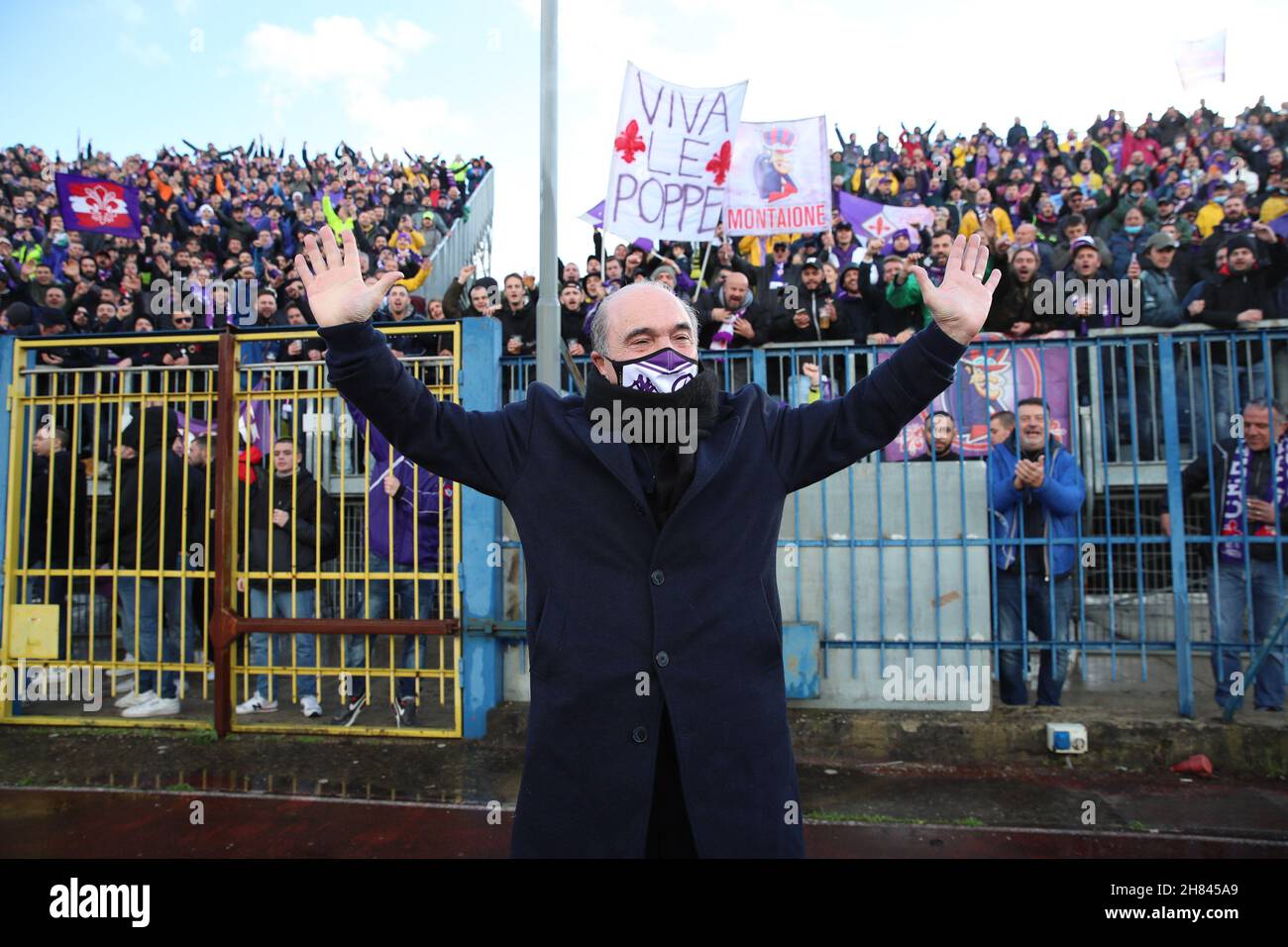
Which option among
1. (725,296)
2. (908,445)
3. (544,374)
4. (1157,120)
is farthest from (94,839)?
(1157,120)

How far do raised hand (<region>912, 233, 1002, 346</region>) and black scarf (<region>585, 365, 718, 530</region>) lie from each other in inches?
22.1

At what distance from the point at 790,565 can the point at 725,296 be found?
2733 millimetres

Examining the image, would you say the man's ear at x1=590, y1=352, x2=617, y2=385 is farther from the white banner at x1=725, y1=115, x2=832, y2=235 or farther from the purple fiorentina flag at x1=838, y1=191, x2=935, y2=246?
the purple fiorentina flag at x1=838, y1=191, x2=935, y2=246

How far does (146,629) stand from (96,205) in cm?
535

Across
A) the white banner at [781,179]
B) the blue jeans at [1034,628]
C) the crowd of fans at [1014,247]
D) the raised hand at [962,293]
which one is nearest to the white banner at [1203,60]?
the crowd of fans at [1014,247]

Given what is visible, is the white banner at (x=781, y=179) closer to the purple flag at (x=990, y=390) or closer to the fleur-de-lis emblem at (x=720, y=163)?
the fleur-de-lis emblem at (x=720, y=163)

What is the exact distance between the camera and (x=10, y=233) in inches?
587

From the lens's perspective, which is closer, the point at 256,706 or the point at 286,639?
the point at 256,706

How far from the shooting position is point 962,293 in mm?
2195

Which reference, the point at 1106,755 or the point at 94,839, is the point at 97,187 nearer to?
the point at 94,839

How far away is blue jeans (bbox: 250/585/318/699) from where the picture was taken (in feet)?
21.2

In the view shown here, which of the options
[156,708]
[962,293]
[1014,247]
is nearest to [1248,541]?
[1014,247]

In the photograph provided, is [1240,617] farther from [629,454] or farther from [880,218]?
[880,218]

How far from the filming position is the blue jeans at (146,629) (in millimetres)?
6609
